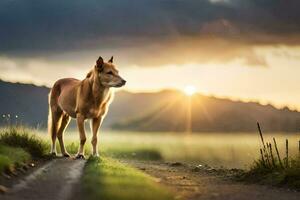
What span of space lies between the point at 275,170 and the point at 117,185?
6.03 meters

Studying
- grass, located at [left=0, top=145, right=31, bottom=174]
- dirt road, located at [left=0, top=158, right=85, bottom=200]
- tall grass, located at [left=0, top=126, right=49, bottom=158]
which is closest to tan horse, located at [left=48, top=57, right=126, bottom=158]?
tall grass, located at [left=0, top=126, right=49, bottom=158]

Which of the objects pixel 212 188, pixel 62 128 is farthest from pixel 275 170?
pixel 62 128

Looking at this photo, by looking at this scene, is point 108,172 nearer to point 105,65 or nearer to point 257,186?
point 257,186

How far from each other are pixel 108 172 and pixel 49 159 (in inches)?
223

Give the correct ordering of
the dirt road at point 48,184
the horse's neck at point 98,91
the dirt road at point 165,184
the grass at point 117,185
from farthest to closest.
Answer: the horse's neck at point 98,91 → the dirt road at point 165,184 → the dirt road at point 48,184 → the grass at point 117,185

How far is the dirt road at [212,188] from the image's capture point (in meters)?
18.8

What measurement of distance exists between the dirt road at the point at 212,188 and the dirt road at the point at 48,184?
259 cm

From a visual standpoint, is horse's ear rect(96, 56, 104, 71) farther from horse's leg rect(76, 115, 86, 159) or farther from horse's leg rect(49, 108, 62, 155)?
horse's leg rect(49, 108, 62, 155)

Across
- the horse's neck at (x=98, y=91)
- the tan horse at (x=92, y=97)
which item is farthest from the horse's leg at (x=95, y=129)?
the horse's neck at (x=98, y=91)

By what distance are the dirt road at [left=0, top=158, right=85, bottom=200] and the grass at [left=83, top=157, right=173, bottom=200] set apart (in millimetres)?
394

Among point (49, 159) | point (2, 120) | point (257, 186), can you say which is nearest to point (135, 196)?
point (257, 186)

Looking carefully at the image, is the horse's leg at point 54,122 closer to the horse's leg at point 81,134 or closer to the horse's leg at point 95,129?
the horse's leg at point 81,134

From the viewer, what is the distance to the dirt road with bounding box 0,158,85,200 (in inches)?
682

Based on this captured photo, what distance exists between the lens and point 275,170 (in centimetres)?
2256
